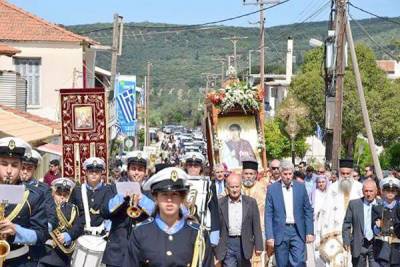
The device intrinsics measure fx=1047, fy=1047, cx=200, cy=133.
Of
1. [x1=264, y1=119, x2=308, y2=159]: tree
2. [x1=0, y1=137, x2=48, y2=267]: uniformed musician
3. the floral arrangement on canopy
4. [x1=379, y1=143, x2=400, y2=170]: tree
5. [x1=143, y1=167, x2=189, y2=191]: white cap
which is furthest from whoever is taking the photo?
[x1=264, y1=119, x2=308, y2=159]: tree

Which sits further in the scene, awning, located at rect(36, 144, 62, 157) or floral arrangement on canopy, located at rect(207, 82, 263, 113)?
awning, located at rect(36, 144, 62, 157)

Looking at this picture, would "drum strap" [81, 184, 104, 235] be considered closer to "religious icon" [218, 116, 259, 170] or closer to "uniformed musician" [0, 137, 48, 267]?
"uniformed musician" [0, 137, 48, 267]

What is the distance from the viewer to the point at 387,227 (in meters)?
12.9

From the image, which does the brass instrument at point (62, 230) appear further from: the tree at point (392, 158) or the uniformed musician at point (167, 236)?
the tree at point (392, 158)

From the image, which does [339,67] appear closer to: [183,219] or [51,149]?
[51,149]

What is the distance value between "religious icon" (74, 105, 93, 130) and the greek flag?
2907 centimetres

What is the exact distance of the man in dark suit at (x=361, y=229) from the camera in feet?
44.6

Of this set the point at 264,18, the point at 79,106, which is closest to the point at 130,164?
the point at 79,106

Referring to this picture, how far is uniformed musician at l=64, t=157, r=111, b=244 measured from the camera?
12.1m

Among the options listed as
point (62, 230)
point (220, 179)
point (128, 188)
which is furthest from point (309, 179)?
point (128, 188)

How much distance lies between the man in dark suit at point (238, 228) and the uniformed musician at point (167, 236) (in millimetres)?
5836

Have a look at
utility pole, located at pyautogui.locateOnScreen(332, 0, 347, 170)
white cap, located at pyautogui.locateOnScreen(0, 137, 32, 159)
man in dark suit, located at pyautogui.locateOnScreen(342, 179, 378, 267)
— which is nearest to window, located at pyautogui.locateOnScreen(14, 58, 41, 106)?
utility pole, located at pyautogui.locateOnScreen(332, 0, 347, 170)

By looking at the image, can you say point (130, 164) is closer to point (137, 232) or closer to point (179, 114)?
point (137, 232)

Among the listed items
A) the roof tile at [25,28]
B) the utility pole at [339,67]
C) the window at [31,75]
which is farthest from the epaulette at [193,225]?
the window at [31,75]
